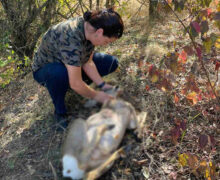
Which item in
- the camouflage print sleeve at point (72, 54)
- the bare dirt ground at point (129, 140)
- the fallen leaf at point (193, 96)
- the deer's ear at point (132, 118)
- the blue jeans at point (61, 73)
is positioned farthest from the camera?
the fallen leaf at point (193, 96)

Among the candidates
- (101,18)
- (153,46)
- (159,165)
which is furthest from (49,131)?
(153,46)

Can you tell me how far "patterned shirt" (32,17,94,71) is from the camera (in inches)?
66.7

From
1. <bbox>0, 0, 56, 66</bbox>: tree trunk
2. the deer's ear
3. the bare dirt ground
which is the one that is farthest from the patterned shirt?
<bbox>0, 0, 56, 66</bbox>: tree trunk

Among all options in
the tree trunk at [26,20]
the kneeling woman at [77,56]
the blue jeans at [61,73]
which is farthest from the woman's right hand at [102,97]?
the tree trunk at [26,20]

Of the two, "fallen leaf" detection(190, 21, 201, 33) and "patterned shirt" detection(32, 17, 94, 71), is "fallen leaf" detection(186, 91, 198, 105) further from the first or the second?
"patterned shirt" detection(32, 17, 94, 71)

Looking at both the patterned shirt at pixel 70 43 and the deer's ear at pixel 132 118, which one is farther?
the patterned shirt at pixel 70 43

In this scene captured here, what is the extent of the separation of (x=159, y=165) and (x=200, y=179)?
0.34 m

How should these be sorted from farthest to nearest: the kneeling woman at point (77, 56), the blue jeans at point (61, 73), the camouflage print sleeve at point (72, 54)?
the blue jeans at point (61, 73) < the camouflage print sleeve at point (72, 54) < the kneeling woman at point (77, 56)

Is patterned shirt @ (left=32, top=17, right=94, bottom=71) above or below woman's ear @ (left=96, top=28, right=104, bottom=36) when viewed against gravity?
below

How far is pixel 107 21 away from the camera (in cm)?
152

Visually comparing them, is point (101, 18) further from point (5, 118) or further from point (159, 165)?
point (5, 118)

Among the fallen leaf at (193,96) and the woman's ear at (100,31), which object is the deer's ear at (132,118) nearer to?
the woman's ear at (100,31)

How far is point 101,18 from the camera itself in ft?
4.99

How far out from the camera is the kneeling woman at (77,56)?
1524mm
